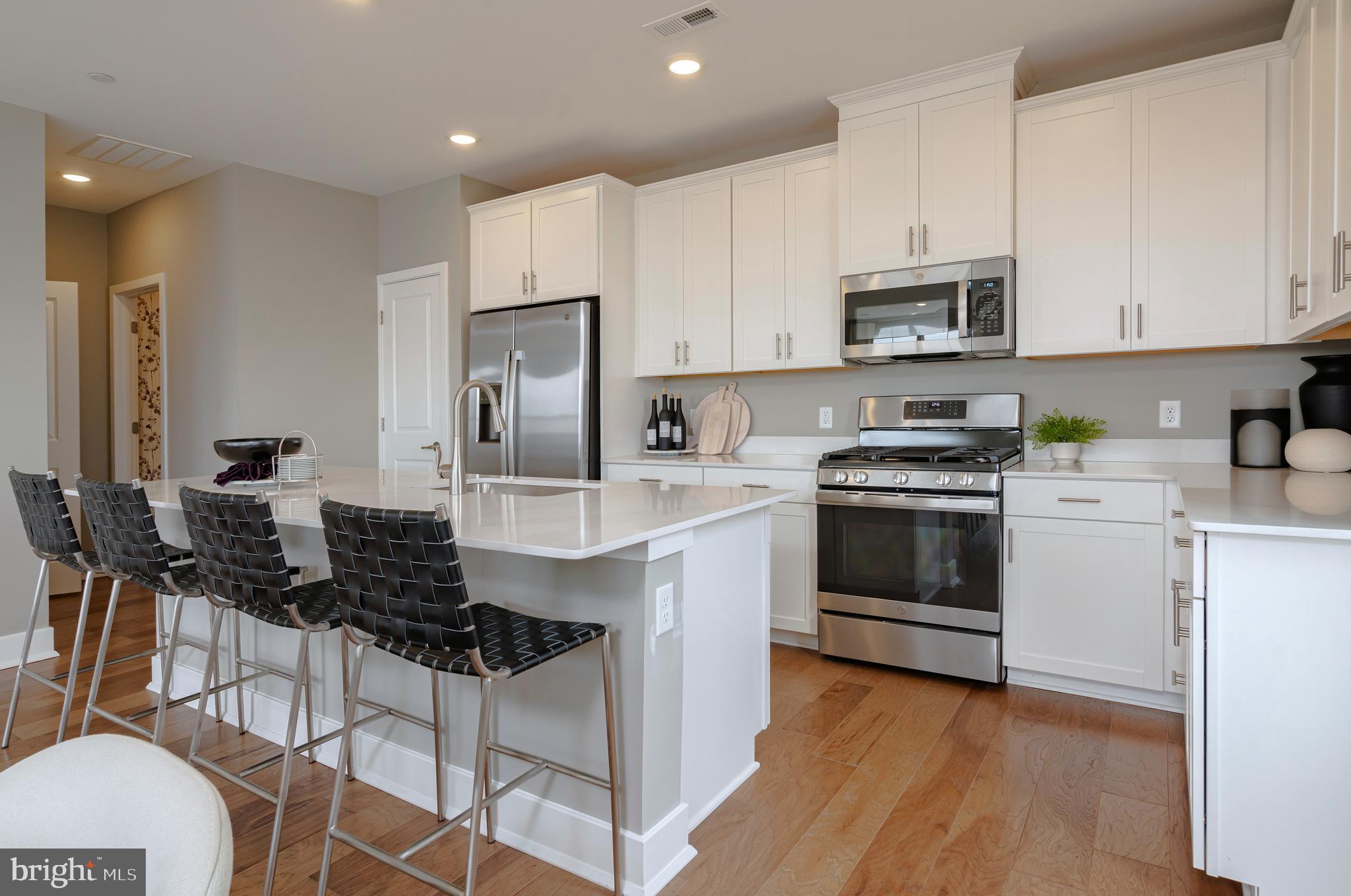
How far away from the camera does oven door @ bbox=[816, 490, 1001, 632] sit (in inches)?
116

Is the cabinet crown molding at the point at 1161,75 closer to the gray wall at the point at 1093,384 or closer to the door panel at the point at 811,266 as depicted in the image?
the door panel at the point at 811,266

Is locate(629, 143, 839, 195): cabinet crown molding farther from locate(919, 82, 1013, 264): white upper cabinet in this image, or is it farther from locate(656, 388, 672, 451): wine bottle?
locate(656, 388, 672, 451): wine bottle

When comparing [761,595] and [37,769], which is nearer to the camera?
[37,769]

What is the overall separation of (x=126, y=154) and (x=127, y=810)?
4.86 metres

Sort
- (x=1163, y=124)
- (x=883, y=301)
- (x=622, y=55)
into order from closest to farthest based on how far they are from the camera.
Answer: (x=1163, y=124), (x=622, y=55), (x=883, y=301)

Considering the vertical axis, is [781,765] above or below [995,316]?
below

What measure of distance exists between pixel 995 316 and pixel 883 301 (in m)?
0.48

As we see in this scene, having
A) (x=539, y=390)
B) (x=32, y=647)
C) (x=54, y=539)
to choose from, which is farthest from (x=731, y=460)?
(x=32, y=647)

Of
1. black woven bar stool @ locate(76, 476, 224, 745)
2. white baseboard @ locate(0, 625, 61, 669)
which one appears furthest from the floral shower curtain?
black woven bar stool @ locate(76, 476, 224, 745)

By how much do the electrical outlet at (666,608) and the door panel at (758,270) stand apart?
2.21 m

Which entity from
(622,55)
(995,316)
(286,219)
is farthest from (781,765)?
(286,219)

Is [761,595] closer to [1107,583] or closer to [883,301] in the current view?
[1107,583]

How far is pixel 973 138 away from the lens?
312cm

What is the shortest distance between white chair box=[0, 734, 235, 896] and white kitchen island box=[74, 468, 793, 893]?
0.80 metres
